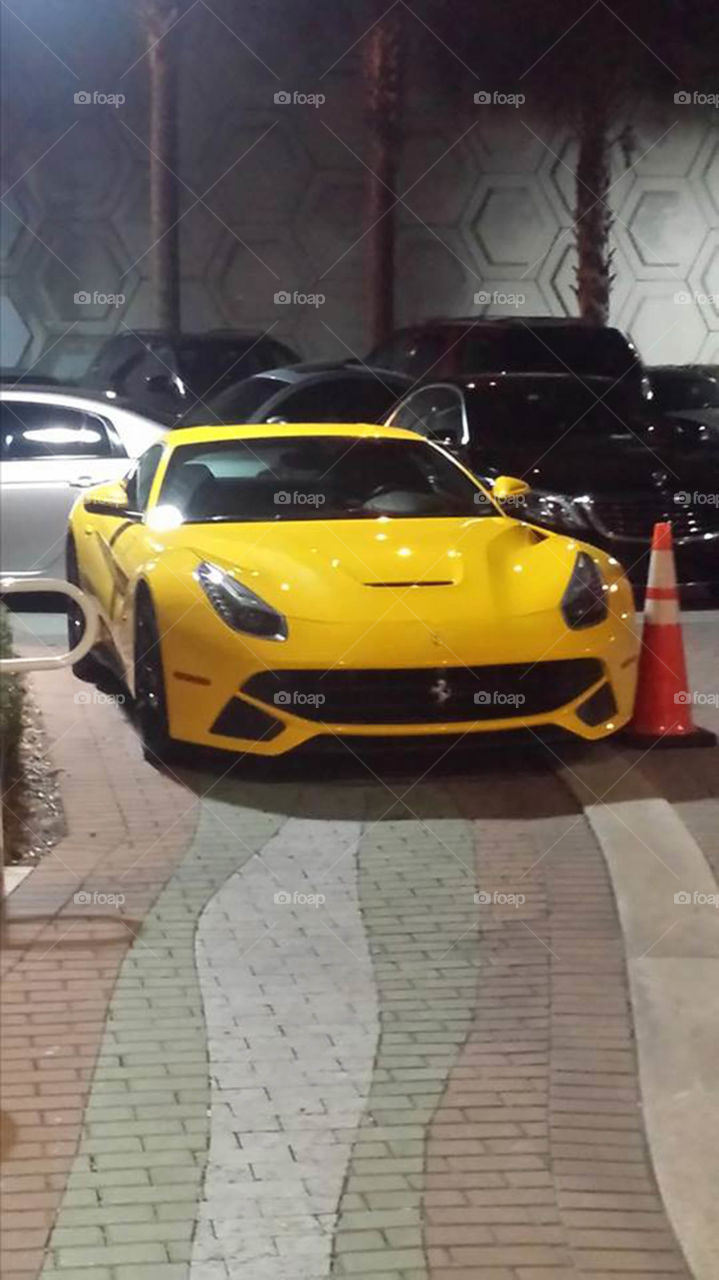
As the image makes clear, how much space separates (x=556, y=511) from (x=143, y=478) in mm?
2897

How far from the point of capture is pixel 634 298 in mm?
10453

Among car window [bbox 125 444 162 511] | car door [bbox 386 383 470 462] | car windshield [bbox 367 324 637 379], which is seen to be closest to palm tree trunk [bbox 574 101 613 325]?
car windshield [bbox 367 324 637 379]

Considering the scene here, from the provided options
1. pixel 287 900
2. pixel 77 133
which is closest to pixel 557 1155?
pixel 287 900

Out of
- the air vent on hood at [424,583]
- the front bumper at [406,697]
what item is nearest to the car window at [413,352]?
the air vent on hood at [424,583]

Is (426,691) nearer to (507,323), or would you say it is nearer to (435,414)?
(435,414)

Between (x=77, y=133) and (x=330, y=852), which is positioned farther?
(x=77, y=133)

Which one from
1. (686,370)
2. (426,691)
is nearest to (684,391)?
(686,370)

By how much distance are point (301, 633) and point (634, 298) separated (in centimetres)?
549

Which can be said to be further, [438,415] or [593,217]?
[593,217]

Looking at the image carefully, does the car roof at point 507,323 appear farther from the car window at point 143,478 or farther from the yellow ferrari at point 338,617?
the yellow ferrari at point 338,617

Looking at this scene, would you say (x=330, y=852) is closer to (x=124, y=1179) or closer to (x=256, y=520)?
(x=256, y=520)

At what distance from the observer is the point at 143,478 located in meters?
7.02

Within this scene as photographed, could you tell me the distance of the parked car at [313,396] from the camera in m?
9.62

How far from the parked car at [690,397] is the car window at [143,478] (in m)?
3.87
